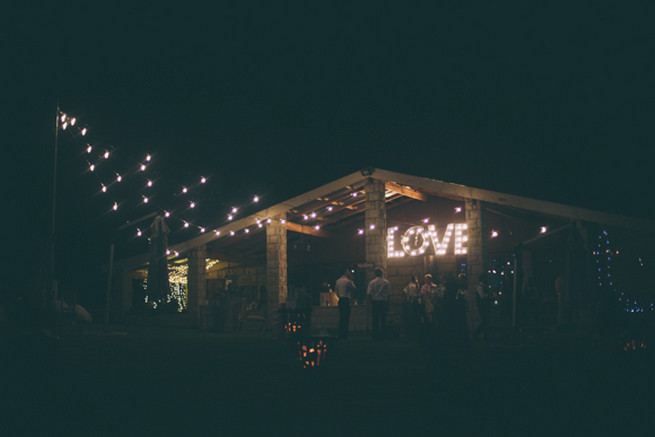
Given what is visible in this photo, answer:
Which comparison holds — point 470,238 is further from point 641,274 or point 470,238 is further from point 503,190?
point 641,274

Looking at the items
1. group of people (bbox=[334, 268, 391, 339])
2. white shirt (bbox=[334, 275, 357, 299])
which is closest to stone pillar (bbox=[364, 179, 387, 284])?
white shirt (bbox=[334, 275, 357, 299])

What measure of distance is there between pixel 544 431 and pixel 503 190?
10220 mm

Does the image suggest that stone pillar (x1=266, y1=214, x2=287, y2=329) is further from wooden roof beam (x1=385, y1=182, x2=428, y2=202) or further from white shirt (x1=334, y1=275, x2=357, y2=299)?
white shirt (x1=334, y1=275, x2=357, y2=299)

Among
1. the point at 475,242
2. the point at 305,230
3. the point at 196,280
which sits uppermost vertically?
the point at 305,230

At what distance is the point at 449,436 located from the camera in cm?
364

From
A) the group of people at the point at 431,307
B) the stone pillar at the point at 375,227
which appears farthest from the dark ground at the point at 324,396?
the stone pillar at the point at 375,227

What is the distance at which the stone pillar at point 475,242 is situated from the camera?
14.2 m

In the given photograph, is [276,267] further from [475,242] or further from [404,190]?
[475,242]

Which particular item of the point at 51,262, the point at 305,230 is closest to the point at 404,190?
the point at 305,230

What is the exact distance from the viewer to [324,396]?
199 inches

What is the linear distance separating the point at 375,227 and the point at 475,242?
2.52 meters

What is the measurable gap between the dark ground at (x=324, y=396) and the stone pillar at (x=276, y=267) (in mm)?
8329

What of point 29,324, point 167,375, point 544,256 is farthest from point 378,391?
point 544,256

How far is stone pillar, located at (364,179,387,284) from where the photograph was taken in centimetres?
1505
